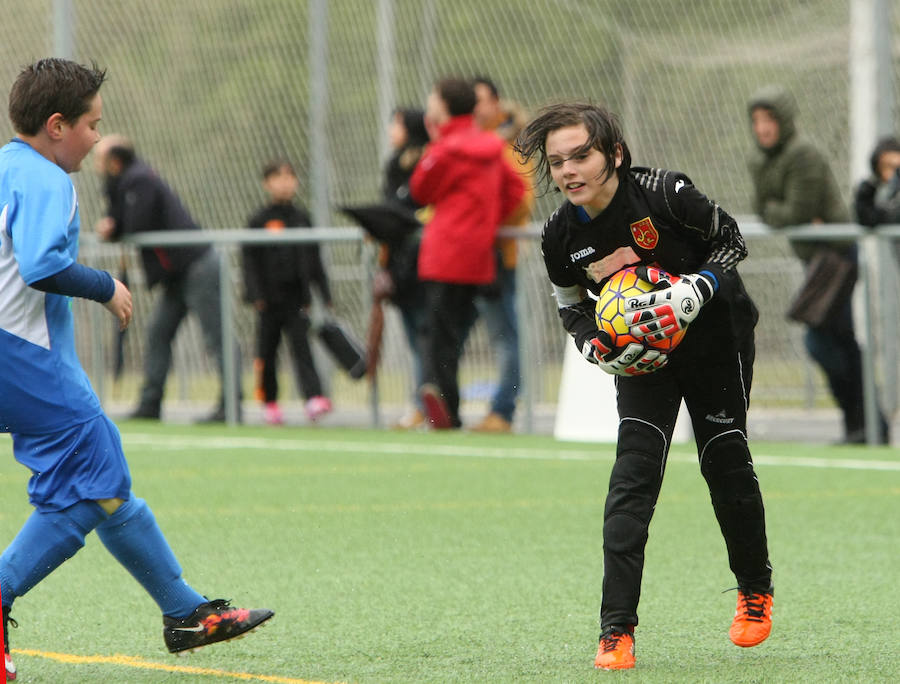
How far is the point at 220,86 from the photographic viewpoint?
15477mm

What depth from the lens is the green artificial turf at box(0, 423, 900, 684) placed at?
Result: 4625 mm

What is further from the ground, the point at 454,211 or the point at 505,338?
the point at 454,211

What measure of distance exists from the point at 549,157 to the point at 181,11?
462 inches

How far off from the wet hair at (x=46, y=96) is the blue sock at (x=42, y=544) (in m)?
1.02

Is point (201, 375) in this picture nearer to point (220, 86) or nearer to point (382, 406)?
point (382, 406)

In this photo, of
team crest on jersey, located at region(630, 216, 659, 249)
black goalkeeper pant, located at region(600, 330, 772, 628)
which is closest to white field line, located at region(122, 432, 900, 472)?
black goalkeeper pant, located at region(600, 330, 772, 628)

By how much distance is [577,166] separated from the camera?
4539 millimetres

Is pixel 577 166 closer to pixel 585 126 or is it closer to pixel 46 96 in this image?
pixel 585 126

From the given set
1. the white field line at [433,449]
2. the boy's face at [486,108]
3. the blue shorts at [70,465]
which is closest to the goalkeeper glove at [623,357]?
the blue shorts at [70,465]

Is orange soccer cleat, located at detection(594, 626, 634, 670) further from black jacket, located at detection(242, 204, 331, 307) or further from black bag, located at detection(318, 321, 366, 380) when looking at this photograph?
black jacket, located at detection(242, 204, 331, 307)

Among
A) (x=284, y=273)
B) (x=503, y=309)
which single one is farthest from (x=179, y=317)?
(x=503, y=309)

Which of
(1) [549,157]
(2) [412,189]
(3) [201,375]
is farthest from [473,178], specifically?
(1) [549,157]

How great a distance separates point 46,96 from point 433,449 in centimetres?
603

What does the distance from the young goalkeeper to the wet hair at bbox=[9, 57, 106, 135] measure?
1.20 meters
